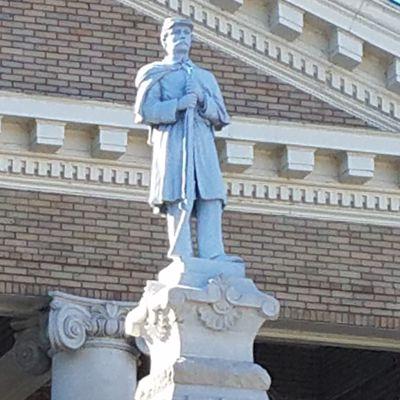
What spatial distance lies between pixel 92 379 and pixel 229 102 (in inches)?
123

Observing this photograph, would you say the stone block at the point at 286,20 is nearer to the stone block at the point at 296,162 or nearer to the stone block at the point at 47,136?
the stone block at the point at 296,162

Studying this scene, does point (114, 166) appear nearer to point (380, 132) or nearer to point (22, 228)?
point (22, 228)

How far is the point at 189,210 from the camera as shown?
619 inches

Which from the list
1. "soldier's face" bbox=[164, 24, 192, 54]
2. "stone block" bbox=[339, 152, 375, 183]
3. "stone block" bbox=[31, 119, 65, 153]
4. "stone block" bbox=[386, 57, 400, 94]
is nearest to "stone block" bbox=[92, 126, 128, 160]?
"stone block" bbox=[31, 119, 65, 153]

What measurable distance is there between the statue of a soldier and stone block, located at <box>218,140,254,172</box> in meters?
5.46

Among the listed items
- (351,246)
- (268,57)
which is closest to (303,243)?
(351,246)

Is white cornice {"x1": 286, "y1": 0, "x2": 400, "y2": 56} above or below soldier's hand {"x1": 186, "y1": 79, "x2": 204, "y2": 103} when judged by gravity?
above

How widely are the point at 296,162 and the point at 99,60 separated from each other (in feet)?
6.74

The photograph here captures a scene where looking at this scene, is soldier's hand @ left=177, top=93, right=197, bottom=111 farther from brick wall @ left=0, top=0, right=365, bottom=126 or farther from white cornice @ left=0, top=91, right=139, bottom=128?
brick wall @ left=0, top=0, right=365, bottom=126

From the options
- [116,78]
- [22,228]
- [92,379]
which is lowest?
[92,379]

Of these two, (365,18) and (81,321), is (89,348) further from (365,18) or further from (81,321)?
(365,18)

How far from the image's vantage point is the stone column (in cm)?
2073

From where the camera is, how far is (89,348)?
20859 mm

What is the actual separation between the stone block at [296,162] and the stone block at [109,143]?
5.06 feet
